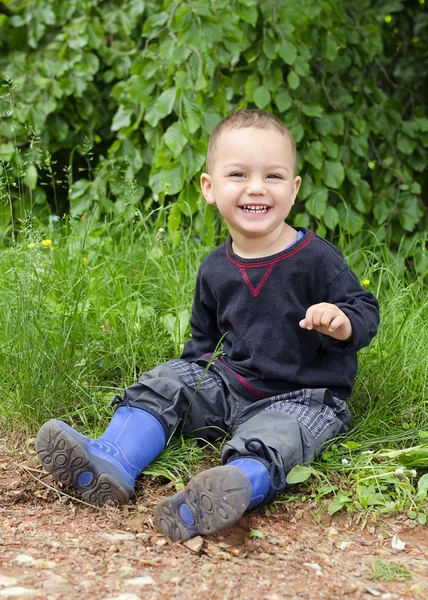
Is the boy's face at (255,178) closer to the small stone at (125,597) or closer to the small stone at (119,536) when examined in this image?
the small stone at (119,536)

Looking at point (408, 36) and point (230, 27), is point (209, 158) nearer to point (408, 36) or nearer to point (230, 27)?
point (230, 27)

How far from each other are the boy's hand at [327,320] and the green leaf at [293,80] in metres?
1.51

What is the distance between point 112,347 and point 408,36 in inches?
105

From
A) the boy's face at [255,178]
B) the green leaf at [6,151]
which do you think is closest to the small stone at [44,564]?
the boy's face at [255,178]

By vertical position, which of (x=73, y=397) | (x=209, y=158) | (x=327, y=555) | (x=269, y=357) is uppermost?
(x=209, y=158)

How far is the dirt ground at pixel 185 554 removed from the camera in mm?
1480

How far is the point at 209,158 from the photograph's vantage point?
2229mm

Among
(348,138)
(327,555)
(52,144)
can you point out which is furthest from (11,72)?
(327,555)

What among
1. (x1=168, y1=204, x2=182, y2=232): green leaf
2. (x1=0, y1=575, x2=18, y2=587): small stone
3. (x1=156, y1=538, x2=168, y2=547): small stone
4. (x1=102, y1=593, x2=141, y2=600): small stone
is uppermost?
(x1=168, y1=204, x2=182, y2=232): green leaf

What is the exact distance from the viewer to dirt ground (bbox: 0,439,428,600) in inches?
58.3

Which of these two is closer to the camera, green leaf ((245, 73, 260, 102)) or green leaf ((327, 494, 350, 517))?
green leaf ((327, 494, 350, 517))

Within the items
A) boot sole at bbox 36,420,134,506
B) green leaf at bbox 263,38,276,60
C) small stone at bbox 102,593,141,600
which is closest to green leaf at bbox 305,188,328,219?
green leaf at bbox 263,38,276,60

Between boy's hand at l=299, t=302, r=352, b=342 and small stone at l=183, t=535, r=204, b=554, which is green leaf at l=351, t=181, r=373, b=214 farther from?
small stone at l=183, t=535, r=204, b=554

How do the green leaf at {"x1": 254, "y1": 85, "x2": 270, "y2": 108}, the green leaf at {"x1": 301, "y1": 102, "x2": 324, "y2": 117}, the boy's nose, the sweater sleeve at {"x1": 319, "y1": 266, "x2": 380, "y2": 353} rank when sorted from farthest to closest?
the green leaf at {"x1": 301, "y1": 102, "x2": 324, "y2": 117} → the green leaf at {"x1": 254, "y1": 85, "x2": 270, "y2": 108} → the boy's nose → the sweater sleeve at {"x1": 319, "y1": 266, "x2": 380, "y2": 353}
